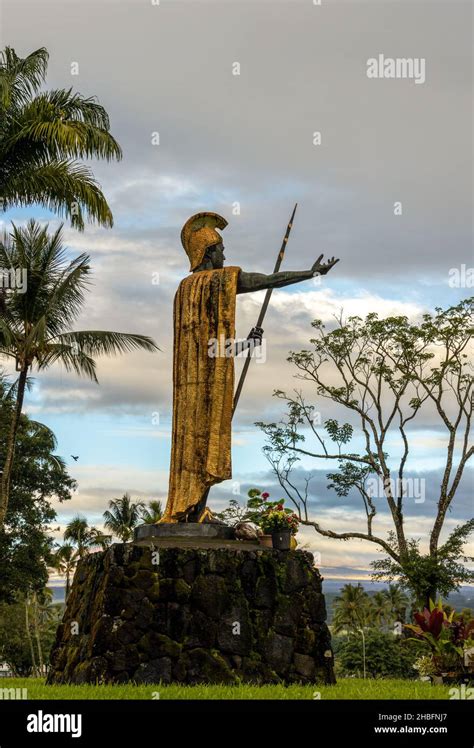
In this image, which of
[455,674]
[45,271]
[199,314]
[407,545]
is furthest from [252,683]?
[407,545]

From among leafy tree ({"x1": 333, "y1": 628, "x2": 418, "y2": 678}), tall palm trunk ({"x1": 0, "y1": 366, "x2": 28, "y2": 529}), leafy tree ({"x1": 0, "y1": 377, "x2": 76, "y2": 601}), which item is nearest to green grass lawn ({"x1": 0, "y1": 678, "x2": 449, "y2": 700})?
leafy tree ({"x1": 333, "y1": 628, "x2": 418, "y2": 678})

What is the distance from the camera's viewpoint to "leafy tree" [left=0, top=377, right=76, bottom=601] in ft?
90.5

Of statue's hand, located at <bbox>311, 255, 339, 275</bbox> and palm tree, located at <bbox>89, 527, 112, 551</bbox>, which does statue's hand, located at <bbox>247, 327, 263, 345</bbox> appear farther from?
palm tree, located at <bbox>89, 527, 112, 551</bbox>

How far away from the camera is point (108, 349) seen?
21922 mm

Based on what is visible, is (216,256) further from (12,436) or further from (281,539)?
(12,436)

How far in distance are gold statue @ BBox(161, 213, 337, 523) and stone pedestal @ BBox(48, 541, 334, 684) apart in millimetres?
960

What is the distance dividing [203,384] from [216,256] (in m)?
1.77

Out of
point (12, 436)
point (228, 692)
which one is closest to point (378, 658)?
point (12, 436)

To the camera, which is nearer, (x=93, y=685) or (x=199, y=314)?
(x=93, y=685)

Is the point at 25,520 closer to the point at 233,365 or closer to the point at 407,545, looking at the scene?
the point at 407,545

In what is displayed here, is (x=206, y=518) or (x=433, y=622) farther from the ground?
(x=206, y=518)

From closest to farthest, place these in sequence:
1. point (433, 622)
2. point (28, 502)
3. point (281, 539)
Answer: point (433, 622) → point (281, 539) → point (28, 502)

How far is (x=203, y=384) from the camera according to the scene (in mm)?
12281

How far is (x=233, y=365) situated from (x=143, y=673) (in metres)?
3.77
